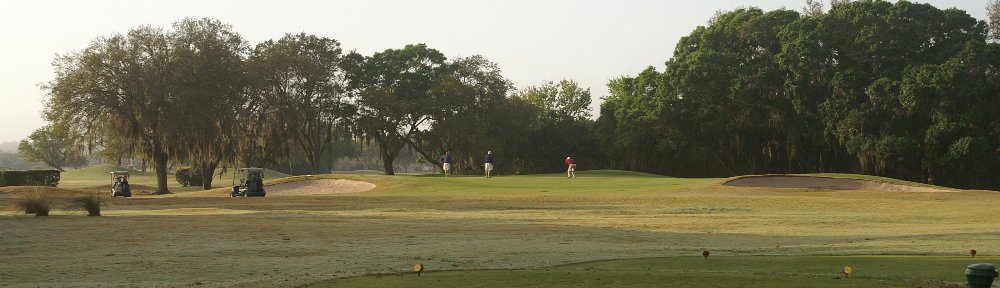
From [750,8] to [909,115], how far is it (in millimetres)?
19428

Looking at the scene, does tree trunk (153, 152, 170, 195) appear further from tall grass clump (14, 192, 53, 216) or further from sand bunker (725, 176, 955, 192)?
sand bunker (725, 176, 955, 192)

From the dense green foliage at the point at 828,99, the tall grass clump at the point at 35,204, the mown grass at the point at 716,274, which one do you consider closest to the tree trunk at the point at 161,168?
the tall grass clump at the point at 35,204

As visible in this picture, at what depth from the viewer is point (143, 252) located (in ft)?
65.3

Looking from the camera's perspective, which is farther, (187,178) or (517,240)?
(187,178)

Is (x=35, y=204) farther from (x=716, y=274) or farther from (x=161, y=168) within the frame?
(x=161, y=168)

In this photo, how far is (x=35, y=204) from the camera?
32.4m

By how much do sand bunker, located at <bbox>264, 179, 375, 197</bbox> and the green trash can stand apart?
4570cm

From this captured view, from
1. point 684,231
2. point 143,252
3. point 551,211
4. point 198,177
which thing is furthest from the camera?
point 198,177

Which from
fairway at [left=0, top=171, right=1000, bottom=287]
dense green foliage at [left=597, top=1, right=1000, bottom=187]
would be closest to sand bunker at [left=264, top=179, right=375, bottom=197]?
fairway at [left=0, top=171, right=1000, bottom=287]

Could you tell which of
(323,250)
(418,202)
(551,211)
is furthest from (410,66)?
(323,250)

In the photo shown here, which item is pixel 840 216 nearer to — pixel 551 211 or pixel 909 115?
pixel 551 211

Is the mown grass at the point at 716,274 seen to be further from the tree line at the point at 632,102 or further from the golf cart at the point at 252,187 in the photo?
the tree line at the point at 632,102

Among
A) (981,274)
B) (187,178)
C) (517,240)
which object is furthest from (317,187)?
(981,274)

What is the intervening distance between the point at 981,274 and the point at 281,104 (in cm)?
7290
